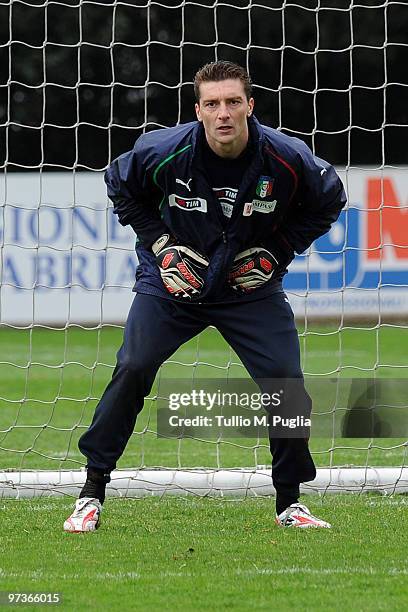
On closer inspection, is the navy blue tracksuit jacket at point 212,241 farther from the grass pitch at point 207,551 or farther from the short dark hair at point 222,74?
the grass pitch at point 207,551

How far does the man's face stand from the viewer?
4.76 meters

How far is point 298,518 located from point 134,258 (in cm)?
725

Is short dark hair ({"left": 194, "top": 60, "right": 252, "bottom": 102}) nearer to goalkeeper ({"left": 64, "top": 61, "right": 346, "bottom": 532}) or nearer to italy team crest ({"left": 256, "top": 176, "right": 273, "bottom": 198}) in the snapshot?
goalkeeper ({"left": 64, "top": 61, "right": 346, "bottom": 532})

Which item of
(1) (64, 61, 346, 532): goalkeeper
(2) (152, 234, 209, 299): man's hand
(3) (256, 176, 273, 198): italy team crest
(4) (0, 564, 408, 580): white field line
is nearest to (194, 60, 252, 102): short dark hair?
(1) (64, 61, 346, 532): goalkeeper

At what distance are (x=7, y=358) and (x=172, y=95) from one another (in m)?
5.30

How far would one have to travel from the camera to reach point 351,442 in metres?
8.28

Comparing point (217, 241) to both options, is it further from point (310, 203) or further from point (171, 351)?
point (171, 351)

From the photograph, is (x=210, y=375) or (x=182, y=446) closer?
(x=182, y=446)

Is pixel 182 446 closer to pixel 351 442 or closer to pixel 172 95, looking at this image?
pixel 351 442

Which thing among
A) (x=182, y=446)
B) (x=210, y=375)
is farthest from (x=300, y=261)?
(x=182, y=446)

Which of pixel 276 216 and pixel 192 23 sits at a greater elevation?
pixel 192 23

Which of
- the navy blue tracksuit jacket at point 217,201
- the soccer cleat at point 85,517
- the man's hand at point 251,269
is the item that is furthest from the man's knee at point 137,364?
the soccer cleat at point 85,517

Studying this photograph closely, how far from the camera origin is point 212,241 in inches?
194

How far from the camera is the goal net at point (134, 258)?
24.5 feet
